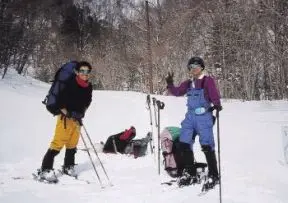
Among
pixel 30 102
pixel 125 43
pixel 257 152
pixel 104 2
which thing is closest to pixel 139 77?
pixel 125 43

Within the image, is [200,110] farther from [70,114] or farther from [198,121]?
[70,114]

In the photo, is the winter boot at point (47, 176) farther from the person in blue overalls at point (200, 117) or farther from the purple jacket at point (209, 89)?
the purple jacket at point (209, 89)

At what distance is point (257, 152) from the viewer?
7.15 meters

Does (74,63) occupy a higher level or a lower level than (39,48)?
lower

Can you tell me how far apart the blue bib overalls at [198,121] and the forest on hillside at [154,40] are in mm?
8034

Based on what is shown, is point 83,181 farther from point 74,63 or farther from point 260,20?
point 260,20

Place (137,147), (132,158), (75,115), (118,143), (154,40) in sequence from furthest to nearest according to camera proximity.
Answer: (154,40), (118,143), (137,147), (132,158), (75,115)

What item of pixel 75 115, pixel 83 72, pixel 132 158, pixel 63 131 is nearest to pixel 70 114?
pixel 75 115

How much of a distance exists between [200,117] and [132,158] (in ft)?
7.63

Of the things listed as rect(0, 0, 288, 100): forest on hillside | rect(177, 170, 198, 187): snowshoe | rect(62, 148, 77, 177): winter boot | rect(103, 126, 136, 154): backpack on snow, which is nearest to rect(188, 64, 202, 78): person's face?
rect(177, 170, 198, 187): snowshoe

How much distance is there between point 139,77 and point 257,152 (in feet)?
74.6

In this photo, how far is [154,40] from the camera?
27.3 m

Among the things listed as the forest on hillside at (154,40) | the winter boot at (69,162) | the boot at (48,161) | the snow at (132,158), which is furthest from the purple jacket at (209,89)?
the forest on hillside at (154,40)

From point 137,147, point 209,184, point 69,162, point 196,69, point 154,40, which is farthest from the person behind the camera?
point 154,40
